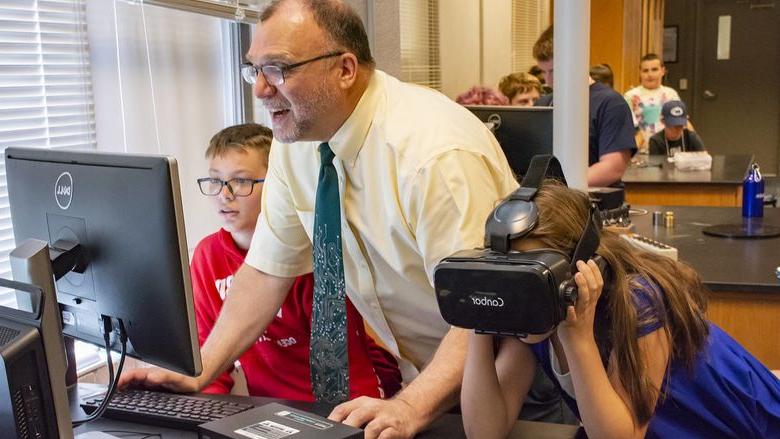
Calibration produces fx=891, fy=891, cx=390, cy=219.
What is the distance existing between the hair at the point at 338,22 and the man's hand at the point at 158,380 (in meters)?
0.70

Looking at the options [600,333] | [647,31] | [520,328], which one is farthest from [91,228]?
[647,31]

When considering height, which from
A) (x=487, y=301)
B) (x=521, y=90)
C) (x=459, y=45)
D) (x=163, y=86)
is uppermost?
(x=459, y=45)

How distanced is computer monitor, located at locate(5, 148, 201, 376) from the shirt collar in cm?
48

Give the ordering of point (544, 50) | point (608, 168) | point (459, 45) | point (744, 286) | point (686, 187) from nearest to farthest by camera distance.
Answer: point (744, 286), point (608, 168), point (544, 50), point (686, 187), point (459, 45)

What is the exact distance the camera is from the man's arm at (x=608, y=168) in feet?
12.6

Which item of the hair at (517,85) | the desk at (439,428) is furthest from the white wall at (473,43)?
the desk at (439,428)

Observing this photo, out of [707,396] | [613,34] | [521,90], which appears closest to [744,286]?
[707,396]

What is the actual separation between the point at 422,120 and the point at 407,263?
269 mm

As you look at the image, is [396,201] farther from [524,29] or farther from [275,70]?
[524,29]

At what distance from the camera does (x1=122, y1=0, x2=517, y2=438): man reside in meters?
1.55

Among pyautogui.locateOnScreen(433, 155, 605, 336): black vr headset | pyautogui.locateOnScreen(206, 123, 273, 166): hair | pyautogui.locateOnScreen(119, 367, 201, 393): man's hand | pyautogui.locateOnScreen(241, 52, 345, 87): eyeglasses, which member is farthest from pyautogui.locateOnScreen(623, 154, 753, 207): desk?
pyautogui.locateOnScreen(433, 155, 605, 336): black vr headset

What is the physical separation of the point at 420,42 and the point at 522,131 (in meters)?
2.03

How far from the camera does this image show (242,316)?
1861mm

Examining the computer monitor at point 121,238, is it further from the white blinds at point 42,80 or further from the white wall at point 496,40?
the white wall at point 496,40
